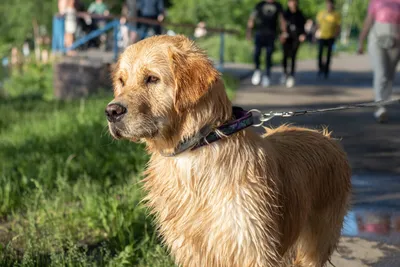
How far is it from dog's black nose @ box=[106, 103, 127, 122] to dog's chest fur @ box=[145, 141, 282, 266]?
0.40 metres

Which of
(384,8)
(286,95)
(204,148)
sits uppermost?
(384,8)

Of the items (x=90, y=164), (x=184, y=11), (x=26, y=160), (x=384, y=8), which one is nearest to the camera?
(x=90, y=164)

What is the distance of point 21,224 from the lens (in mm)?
6020

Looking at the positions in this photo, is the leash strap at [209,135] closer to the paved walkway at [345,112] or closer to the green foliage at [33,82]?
the paved walkway at [345,112]

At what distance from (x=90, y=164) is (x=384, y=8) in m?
4.96

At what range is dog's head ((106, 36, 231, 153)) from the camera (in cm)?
366

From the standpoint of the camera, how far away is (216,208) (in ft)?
12.1

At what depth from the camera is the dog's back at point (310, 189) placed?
4.11 metres

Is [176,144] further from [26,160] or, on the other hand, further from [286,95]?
[286,95]

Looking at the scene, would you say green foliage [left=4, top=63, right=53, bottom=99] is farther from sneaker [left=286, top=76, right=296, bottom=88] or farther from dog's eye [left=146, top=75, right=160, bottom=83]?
dog's eye [left=146, top=75, right=160, bottom=83]

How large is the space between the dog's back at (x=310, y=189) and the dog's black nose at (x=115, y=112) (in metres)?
0.96

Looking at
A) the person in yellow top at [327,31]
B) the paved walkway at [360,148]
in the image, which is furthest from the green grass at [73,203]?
the person in yellow top at [327,31]

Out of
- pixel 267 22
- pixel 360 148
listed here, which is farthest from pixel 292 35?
pixel 360 148

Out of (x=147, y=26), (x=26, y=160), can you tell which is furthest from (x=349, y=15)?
(x=26, y=160)
